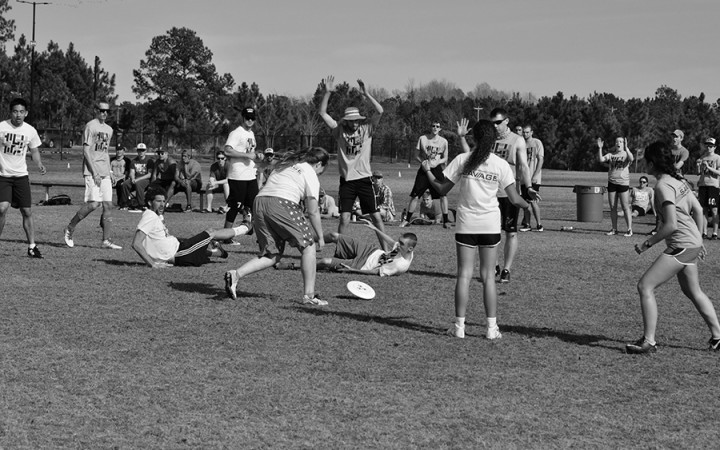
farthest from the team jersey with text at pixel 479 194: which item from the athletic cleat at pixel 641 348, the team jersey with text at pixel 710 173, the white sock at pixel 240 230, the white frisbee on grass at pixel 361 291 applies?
the team jersey with text at pixel 710 173

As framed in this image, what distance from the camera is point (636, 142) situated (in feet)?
263

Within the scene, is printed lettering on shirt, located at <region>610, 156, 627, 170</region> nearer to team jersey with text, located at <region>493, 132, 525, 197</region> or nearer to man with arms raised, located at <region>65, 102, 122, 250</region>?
team jersey with text, located at <region>493, 132, 525, 197</region>

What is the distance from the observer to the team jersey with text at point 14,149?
12.6 m

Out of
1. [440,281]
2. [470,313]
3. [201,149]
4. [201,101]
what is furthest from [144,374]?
[201,101]

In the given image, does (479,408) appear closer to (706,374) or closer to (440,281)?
(706,374)

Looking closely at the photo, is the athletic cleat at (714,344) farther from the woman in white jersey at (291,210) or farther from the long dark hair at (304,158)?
the long dark hair at (304,158)

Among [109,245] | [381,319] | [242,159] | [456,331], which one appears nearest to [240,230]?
[242,159]

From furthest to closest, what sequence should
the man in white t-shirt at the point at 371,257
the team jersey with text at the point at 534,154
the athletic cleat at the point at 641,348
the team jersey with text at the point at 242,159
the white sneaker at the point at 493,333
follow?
1. the team jersey with text at the point at 534,154
2. the team jersey with text at the point at 242,159
3. the man in white t-shirt at the point at 371,257
4. the white sneaker at the point at 493,333
5. the athletic cleat at the point at 641,348

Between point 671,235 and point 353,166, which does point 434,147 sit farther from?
point 671,235

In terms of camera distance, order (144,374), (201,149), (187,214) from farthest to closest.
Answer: (201,149)
(187,214)
(144,374)

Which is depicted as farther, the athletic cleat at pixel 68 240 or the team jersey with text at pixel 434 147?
the team jersey with text at pixel 434 147

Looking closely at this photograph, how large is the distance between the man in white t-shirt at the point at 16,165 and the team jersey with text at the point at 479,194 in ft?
23.2

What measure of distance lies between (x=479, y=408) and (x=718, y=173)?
14441 mm

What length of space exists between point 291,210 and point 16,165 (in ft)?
17.7
